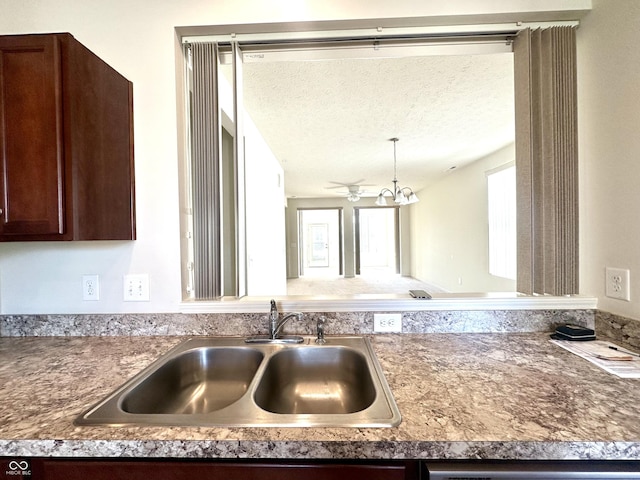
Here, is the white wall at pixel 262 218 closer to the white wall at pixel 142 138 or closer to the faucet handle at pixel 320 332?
the white wall at pixel 142 138

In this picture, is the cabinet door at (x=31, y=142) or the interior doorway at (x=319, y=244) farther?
the interior doorway at (x=319, y=244)

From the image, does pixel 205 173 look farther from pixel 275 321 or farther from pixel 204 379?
pixel 204 379

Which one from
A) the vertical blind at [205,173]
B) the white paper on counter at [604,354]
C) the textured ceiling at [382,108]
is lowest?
the white paper on counter at [604,354]

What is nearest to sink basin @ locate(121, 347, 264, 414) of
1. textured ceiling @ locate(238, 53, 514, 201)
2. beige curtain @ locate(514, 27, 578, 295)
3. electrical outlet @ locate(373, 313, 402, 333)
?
electrical outlet @ locate(373, 313, 402, 333)

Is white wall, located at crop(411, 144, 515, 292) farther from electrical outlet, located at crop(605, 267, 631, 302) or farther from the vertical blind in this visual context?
the vertical blind

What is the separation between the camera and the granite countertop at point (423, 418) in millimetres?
646

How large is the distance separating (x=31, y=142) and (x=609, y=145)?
7.75ft

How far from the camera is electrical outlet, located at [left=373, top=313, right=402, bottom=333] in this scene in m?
1.35

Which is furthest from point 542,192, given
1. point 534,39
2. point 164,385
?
point 164,385

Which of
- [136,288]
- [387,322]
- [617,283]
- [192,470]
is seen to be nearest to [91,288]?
[136,288]

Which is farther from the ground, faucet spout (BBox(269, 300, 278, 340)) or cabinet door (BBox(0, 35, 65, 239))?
cabinet door (BBox(0, 35, 65, 239))

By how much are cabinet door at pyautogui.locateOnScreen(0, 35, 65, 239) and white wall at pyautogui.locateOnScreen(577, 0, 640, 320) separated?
7.38 ft

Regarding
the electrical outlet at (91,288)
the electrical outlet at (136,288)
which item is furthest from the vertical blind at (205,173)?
the electrical outlet at (91,288)

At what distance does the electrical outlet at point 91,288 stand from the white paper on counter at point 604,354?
2.15m
